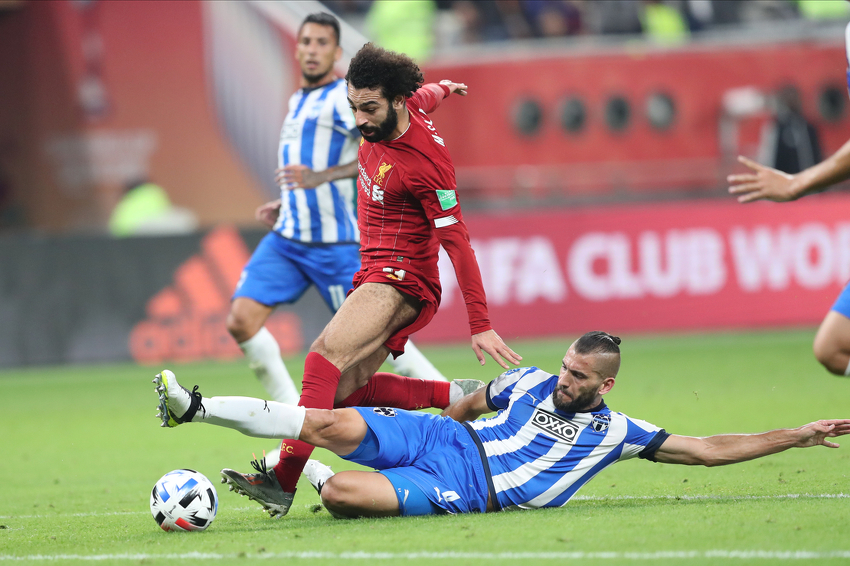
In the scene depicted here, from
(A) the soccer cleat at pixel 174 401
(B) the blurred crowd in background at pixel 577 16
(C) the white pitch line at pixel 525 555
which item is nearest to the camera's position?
(C) the white pitch line at pixel 525 555

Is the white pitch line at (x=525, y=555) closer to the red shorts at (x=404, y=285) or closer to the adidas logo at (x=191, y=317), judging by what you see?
the red shorts at (x=404, y=285)

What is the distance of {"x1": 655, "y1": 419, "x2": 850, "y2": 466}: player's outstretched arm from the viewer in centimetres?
549

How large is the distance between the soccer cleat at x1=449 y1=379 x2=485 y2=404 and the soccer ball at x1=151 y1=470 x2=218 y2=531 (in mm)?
→ 1614

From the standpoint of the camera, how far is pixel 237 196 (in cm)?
1830

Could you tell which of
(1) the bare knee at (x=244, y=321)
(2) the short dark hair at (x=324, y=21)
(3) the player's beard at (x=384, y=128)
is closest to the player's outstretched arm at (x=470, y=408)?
(3) the player's beard at (x=384, y=128)

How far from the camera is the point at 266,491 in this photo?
227 inches

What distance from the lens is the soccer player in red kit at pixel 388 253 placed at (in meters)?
Result: 5.80

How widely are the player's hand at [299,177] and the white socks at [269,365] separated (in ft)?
3.32

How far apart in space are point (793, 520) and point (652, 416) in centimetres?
398

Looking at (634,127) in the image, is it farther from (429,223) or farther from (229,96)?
(429,223)

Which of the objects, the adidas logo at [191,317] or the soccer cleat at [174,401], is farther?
the adidas logo at [191,317]

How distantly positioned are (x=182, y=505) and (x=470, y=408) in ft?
5.37

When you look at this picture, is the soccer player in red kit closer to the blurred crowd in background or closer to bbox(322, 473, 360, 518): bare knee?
bbox(322, 473, 360, 518): bare knee

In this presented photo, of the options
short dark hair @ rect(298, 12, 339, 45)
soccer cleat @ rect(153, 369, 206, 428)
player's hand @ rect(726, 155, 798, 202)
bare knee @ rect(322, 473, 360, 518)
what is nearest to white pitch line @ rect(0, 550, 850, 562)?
soccer cleat @ rect(153, 369, 206, 428)
